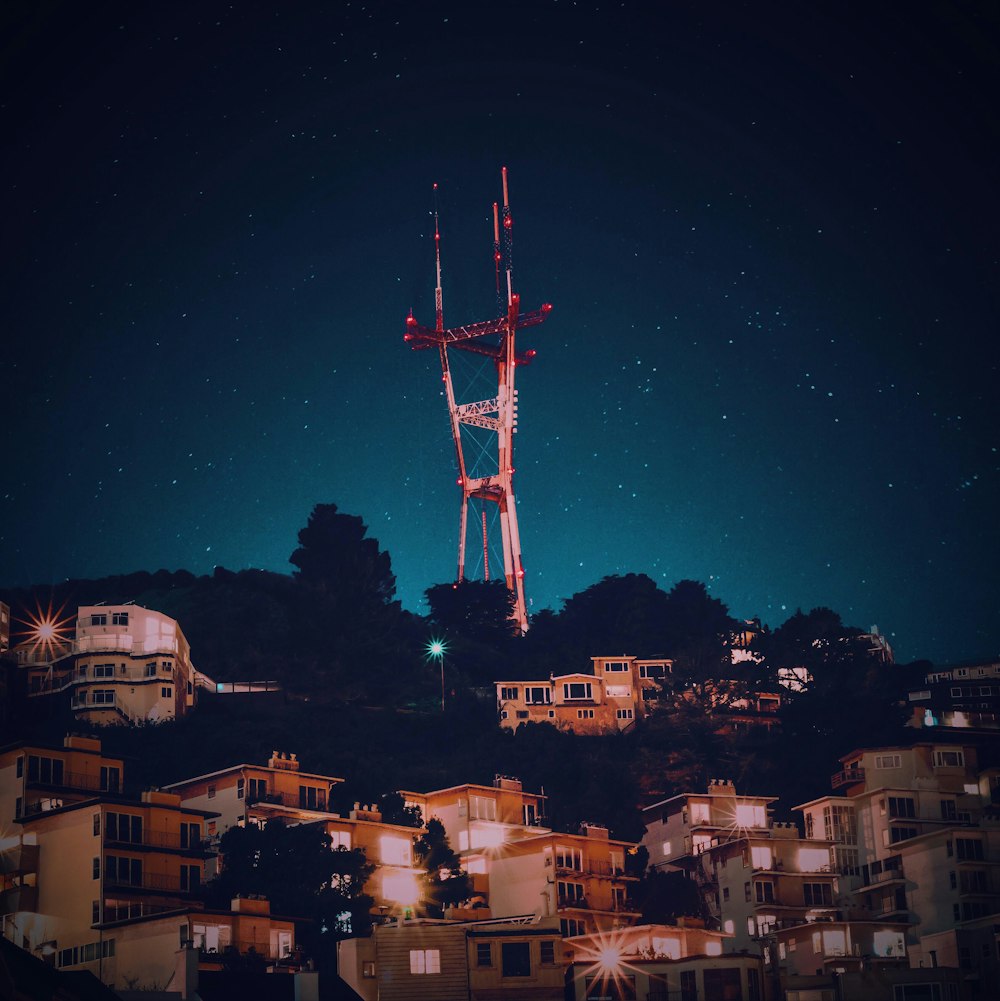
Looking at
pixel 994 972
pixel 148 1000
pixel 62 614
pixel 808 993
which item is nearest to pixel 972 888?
pixel 994 972

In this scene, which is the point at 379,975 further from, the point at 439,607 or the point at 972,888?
the point at 439,607

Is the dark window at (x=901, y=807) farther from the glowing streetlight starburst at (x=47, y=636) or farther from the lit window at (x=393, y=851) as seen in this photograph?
the glowing streetlight starburst at (x=47, y=636)

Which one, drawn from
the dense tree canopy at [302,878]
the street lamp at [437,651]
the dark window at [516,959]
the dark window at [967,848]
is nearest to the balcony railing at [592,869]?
the dense tree canopy at [302,878]

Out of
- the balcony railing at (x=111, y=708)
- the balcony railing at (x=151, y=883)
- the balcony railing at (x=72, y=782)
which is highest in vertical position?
the balcony railing at (x=111, y=708)

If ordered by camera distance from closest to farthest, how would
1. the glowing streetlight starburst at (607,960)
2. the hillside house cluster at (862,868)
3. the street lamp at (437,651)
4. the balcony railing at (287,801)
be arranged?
1. the glowing streetlight starburst at (607,960)
2. the hillside house cluster at (862,868)
3. the balcony railing at (287,801)
4. the street lamp at (437,651)

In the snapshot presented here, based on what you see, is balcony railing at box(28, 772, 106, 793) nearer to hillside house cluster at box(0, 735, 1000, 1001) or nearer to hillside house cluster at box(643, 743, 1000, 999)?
hillside house cluster at box(0, 735, 1000, 1001)
